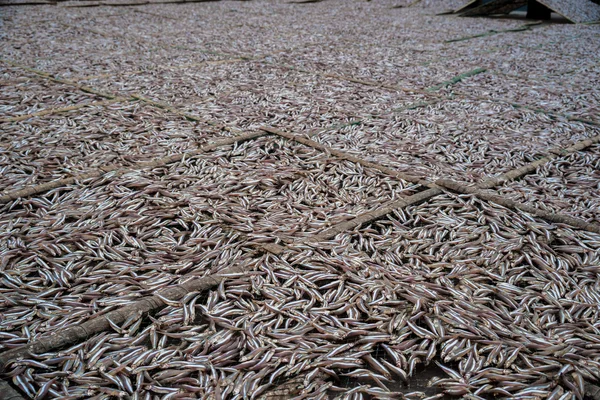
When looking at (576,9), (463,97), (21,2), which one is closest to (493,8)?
(576,9)

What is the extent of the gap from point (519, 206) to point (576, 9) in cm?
1402

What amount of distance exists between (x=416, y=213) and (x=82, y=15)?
1283 cm

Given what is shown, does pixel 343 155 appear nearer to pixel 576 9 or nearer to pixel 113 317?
pixel 113 317

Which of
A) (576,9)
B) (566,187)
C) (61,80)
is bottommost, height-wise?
(566,187)

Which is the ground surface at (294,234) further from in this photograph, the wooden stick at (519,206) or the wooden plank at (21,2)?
the wooden plank at (21,2)

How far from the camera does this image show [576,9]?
15859mm

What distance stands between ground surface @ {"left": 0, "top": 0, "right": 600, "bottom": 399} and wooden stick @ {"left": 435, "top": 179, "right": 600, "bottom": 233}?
49 mm

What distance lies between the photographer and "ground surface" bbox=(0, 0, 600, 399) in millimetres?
2740

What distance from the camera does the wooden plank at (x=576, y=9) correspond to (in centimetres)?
1514

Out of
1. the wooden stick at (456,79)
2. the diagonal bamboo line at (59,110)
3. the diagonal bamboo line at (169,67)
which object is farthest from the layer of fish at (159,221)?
Answer: the diagonal bamboo line at (169,67)

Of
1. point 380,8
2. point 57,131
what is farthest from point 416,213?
point 380,8

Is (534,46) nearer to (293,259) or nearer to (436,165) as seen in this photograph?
(436,165)

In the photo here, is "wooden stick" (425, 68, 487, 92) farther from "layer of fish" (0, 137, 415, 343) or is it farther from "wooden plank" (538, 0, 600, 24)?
"wooden plank" (538, 0, 600, 24)

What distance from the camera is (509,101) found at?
768cm
